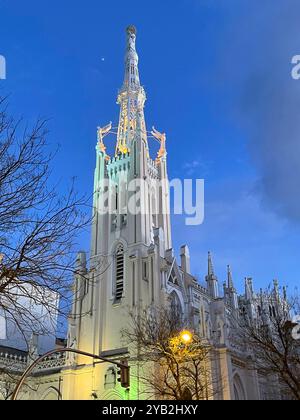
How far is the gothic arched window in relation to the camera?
156ft

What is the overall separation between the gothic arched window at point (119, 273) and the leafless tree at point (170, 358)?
13.1ft

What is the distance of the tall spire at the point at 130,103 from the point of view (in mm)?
58156

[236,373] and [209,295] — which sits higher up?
[209,295]

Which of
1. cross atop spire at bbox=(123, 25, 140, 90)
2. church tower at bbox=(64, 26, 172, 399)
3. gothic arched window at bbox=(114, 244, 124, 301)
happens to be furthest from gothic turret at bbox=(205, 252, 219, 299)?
cross atop spire at bbox=(123, 25, 140, 90)

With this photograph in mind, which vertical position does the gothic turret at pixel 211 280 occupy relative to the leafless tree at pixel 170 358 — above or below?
above

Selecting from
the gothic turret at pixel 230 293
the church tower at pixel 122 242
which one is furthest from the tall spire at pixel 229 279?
the church tower at pixel 122 242

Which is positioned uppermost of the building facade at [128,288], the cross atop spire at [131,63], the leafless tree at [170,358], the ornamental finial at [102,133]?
the cross atop spire at [131,63]

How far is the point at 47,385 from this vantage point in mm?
46250

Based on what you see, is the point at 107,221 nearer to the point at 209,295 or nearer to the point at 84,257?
the point at 84,257

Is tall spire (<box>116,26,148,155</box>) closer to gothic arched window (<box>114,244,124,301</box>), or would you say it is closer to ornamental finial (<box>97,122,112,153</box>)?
ornamental finial (<box>97,122,112,153</box>)

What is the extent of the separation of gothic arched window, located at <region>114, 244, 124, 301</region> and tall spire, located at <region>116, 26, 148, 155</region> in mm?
13092

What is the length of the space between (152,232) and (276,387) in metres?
19.7

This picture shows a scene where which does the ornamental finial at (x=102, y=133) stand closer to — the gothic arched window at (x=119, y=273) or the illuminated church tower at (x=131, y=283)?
the illuminated church tower at (x=131, y=283)

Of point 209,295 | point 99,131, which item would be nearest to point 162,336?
point 209,295
